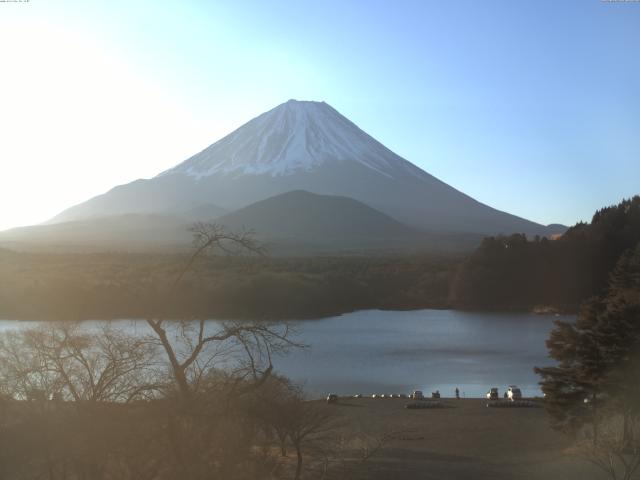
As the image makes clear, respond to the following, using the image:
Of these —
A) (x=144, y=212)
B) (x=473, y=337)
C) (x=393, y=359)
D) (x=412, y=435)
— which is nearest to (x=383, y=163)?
(x=144, y=212)

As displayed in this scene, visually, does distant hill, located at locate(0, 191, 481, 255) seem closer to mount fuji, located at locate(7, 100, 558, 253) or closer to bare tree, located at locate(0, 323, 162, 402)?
mount fuji, located at locate(7, 100, 558, 253)

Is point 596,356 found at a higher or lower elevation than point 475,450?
higher

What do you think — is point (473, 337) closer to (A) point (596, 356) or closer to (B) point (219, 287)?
(B) point (219, 287)

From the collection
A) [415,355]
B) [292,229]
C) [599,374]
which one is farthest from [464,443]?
[292,229]

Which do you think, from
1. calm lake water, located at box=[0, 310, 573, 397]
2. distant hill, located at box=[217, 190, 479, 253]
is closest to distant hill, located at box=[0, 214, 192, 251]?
distant hill, located at box=[217, 190, 479, 253]

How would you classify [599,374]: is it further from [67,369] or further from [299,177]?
[299,177]
